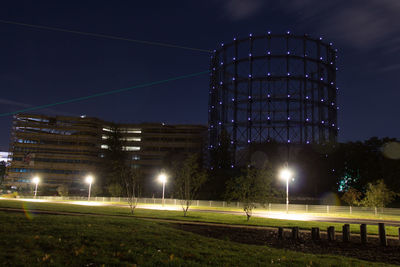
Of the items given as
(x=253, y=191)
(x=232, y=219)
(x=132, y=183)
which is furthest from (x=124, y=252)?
(x=132, y=183)

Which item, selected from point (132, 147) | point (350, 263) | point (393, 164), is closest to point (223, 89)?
point (393, 164)

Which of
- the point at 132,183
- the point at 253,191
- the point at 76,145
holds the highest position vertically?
the point at 76,145

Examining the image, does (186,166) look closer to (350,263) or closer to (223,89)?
(350,263)

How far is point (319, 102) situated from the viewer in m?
82.9

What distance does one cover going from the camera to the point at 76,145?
129 meters

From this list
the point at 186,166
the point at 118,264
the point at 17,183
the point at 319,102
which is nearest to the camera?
the point at 118,264

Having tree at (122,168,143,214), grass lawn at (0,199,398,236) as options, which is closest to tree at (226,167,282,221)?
grass lawn at (0,199,398,236)

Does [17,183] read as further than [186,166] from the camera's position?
Yes

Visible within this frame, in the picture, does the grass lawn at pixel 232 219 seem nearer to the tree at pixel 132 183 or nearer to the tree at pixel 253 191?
the tree at pixel 253 191

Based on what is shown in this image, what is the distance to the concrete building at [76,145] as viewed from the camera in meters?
125

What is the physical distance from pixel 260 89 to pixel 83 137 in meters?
73.5

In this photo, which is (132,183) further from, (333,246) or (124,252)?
(124,252)

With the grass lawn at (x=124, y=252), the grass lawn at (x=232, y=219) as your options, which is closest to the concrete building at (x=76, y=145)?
the grass lawn at (x=232, y=219)

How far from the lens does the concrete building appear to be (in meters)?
125
